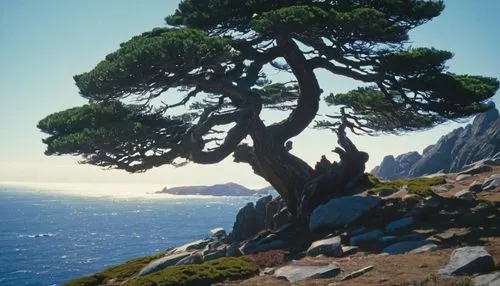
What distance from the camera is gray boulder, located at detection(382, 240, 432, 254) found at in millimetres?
11423

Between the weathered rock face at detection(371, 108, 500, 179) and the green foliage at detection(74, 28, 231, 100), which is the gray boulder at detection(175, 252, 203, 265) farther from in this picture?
the weathered rock face at detection(371, 108, 500, 179)

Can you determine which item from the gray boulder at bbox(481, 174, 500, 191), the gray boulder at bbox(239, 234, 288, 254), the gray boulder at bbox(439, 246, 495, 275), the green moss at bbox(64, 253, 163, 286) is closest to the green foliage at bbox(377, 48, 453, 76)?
the gray boulder at bbox(481, 174, 500, 191)

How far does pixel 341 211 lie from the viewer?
54.7ft

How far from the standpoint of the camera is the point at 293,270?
10.8 metres

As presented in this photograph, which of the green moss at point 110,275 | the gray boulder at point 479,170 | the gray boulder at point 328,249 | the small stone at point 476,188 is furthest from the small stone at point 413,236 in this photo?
the gray boulder at point 479,170

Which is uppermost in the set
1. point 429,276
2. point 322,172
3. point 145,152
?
point 145,152

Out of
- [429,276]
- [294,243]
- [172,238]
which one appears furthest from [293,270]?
[172,238]

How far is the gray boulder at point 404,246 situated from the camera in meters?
11.4

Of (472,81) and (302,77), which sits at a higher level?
(302,77)

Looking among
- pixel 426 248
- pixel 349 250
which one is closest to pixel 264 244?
pixel 349 250

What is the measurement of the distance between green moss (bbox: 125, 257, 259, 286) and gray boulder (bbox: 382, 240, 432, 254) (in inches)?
157

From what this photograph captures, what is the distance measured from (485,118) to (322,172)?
171751mm

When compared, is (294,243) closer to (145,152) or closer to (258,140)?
(258,140)

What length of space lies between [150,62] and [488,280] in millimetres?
11488
